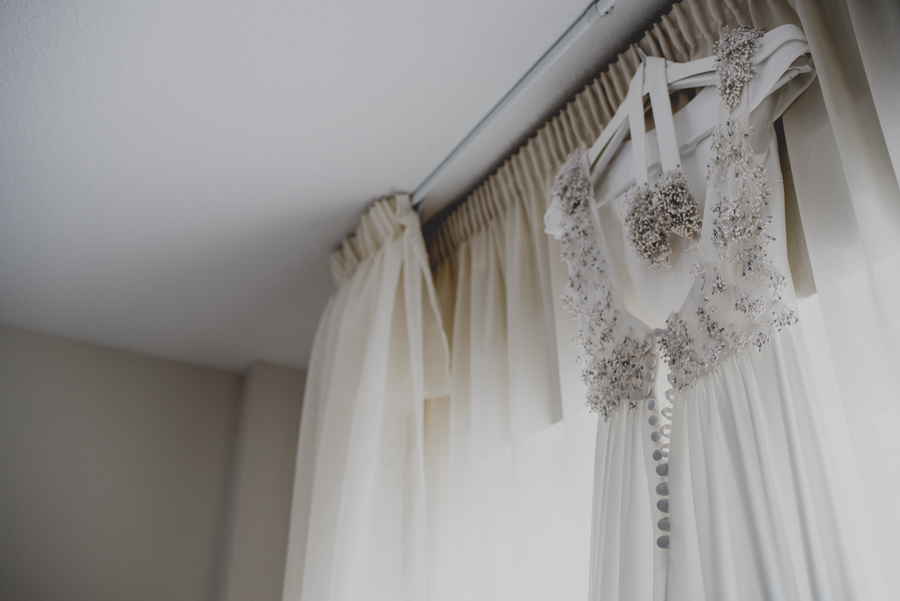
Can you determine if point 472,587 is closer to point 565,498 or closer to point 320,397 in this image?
point 565,498

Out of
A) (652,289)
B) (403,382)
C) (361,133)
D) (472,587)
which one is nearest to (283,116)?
(361,133)

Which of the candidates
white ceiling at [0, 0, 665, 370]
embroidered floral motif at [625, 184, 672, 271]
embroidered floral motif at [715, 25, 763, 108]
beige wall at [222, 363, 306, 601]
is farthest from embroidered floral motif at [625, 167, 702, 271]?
beige wall at [222, 363, 306, 601]

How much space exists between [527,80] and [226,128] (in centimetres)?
59

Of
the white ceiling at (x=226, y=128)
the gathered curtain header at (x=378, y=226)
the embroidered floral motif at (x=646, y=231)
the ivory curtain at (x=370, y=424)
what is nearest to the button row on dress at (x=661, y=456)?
the embroidered floral motif at (x=646, y=231)

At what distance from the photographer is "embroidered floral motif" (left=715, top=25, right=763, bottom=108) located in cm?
86

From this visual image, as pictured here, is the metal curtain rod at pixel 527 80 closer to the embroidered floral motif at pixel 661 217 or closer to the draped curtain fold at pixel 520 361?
the draped curtain fold at pixel 520 361

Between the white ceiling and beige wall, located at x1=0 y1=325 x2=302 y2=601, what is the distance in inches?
9.6

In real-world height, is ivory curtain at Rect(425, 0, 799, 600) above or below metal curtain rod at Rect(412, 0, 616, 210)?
below

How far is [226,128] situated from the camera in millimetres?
1337

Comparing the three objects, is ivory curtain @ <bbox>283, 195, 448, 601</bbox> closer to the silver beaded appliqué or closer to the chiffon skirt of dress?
the chiffon skirt of dress

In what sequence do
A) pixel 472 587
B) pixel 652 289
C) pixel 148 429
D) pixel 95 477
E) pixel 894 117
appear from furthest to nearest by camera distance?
pixel 148 429 → pixel 95 477 → pixel 472 587 → pixel 652 289 → pixel 894 117

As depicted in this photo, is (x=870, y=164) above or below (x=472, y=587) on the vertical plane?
above

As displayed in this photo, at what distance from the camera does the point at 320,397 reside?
5.07 feet

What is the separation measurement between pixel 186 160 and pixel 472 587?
100 centimetres
